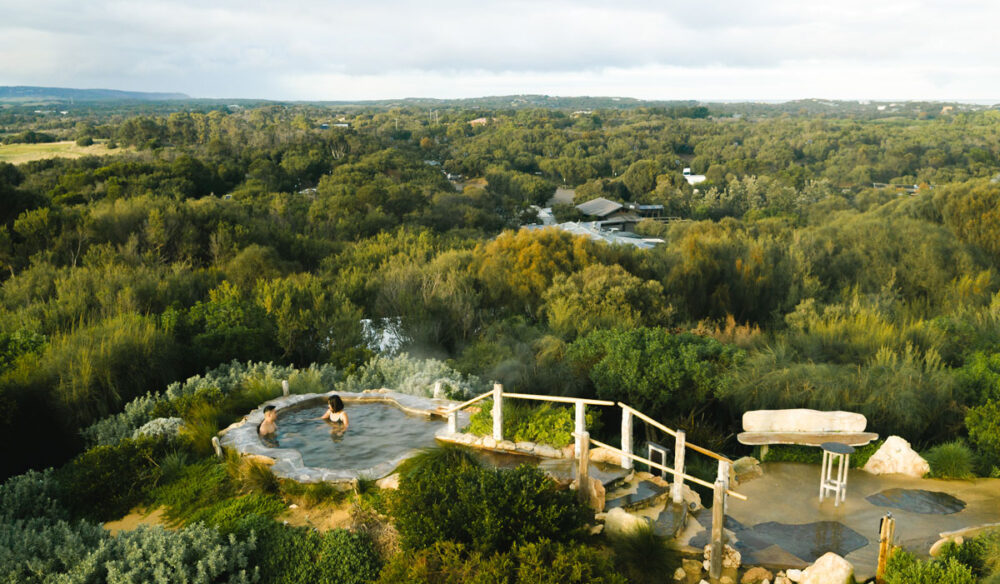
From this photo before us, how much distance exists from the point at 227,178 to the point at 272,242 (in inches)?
891

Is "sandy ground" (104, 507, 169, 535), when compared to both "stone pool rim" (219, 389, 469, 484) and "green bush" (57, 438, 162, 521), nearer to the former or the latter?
"green bush" (57, 438, 162, 521)

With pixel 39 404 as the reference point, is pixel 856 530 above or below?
below

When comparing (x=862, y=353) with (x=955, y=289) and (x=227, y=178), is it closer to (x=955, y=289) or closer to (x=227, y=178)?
(x=955, y=289)

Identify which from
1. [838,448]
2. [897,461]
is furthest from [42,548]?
[897,461]

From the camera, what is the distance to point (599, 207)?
56.2 m

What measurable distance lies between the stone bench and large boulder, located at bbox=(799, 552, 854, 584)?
230 centimetres

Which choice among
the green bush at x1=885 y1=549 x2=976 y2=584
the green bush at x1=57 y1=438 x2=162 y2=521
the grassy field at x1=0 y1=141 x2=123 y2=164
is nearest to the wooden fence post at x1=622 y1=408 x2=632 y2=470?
the green bush at x1=885 y1=549 x2=976 y2=584

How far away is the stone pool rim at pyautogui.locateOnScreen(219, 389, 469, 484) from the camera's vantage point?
22.4 feet

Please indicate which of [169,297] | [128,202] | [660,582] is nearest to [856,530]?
[660,582]

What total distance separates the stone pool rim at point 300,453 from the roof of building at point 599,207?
46869mm

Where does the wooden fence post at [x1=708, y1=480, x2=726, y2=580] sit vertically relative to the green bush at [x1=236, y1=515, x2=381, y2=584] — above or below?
above

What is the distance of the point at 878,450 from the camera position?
8.40 metres

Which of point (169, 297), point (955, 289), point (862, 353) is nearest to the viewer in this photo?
point (862, 353)

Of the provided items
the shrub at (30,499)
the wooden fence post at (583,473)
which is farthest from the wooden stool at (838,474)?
the shrub at (30,499)
